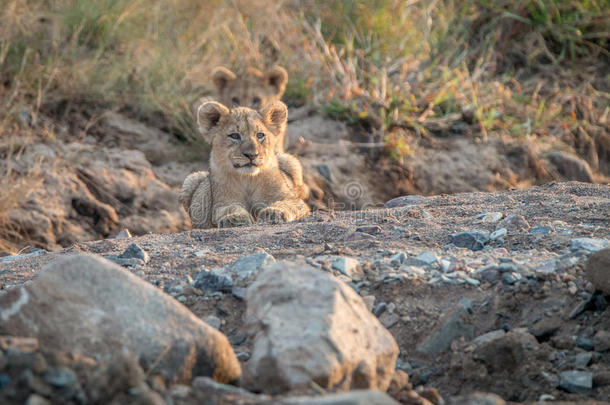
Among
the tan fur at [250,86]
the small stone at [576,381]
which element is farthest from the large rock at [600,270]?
the tan fur at [250,86]

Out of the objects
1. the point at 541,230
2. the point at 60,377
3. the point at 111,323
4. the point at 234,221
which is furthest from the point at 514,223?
the point at 60,377

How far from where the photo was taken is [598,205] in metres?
4.76

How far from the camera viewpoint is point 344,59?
32.8 ft

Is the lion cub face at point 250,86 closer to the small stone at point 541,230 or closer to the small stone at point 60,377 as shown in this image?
the small stone at point 541,230

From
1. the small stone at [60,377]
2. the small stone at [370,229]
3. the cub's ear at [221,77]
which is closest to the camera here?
the small stone at [60,377]

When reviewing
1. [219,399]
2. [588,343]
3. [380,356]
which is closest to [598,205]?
[588,343]

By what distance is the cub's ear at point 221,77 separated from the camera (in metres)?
8.84

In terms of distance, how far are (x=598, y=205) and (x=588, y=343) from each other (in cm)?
193

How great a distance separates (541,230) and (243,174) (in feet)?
9.02

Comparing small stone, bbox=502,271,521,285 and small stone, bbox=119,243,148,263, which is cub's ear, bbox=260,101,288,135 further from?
small stone, bbox=502,271,521,285

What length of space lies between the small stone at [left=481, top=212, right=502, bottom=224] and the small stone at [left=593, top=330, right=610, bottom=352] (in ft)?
4.86

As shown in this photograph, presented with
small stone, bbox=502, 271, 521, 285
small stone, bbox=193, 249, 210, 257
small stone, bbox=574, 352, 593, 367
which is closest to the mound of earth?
small stone, bbox=193, 249, 210, 257

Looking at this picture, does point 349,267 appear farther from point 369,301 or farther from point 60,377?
point 60,377

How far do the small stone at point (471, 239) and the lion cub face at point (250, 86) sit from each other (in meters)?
4.97
